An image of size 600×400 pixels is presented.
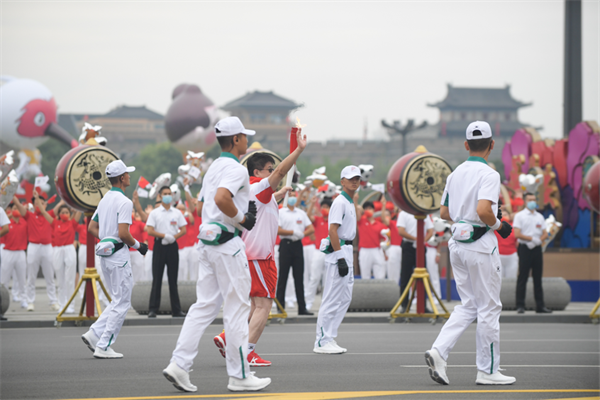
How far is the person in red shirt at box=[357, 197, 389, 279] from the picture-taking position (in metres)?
17.5

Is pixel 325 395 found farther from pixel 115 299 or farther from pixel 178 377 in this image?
pixel 115 299

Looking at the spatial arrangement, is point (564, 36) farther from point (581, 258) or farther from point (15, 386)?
point (15, 386)

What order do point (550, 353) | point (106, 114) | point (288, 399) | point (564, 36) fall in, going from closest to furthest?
point (288, 399), point (550, 353), point (564, 36), point (106, 114)

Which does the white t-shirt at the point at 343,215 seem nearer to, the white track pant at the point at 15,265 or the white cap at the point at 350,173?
the white cap at the point at 350,173

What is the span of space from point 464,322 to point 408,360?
193 centimetres

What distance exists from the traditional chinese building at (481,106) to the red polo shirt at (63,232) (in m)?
100

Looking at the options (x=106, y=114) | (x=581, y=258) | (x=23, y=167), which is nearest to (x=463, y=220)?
(x=581, y=258)

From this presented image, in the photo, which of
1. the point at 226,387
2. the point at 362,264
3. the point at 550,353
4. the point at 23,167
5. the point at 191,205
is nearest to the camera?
the point at 226,387

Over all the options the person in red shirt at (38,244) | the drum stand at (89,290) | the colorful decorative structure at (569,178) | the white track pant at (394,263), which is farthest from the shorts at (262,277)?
the colorful decorative structure at (569,178)

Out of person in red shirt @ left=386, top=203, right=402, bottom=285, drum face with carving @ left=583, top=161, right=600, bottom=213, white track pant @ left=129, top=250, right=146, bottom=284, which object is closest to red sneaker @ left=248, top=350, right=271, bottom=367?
drum face with carving @ left=583, top=161, right=600, bottom=213

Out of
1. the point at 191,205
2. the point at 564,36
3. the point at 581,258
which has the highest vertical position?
Answer: the point at 564,36

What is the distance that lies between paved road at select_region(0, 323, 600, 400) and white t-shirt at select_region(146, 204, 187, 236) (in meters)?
2.13

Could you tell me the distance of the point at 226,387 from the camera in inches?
277

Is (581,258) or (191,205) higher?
(191,205)
